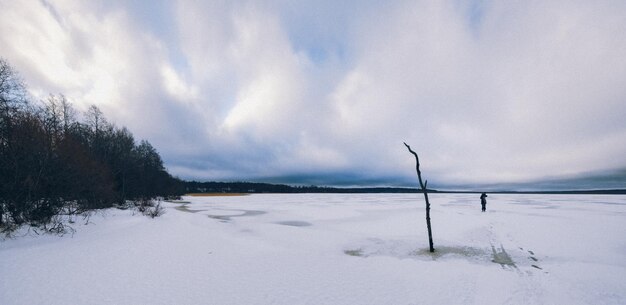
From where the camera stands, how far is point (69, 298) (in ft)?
16.9

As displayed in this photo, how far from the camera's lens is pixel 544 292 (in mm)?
6230

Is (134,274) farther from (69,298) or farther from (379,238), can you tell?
(379,238)

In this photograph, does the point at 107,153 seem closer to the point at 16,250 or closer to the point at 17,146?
the point at 17,146

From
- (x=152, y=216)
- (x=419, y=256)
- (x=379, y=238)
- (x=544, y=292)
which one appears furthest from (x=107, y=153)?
(x=544, y=292)

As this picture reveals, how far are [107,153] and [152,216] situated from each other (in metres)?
24.2

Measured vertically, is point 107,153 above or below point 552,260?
above

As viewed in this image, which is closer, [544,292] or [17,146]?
[544,292]

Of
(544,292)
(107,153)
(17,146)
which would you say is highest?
(107,153)

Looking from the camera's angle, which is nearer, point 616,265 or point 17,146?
point 616,265

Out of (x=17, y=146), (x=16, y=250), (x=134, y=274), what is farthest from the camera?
(x=17, y=146)

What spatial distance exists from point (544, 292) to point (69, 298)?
10.1m

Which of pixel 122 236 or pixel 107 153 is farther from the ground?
pixel 107 153

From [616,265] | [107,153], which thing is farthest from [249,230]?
[107,153]

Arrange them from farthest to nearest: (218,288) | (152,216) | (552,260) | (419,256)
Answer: (152,216) → (419,256) → (552,260) → (218,288)
